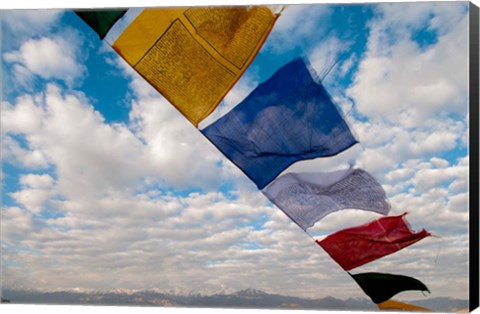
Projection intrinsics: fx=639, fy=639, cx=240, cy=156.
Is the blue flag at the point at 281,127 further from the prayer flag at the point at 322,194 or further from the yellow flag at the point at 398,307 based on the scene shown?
the yellow flag at the point at 398,307

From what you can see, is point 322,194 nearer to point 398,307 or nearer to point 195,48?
point 398,307

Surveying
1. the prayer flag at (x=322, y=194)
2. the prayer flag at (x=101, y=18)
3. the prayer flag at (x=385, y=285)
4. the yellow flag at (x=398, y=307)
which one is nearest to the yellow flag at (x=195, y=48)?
the prayer flag at (x=101, y=18)

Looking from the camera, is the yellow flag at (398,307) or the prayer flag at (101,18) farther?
the prayer flag at (101,18)

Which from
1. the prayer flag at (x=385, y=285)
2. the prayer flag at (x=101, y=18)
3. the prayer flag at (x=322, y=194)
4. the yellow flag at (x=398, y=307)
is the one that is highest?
the prayer flag at (x=101, y=18)

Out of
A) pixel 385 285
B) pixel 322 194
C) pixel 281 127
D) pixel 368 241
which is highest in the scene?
pixel 281 127

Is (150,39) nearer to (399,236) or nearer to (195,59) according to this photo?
(195,59)

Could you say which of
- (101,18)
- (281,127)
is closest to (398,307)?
(281,127)

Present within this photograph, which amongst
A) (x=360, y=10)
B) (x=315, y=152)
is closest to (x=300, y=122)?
(x=315, y=152)
